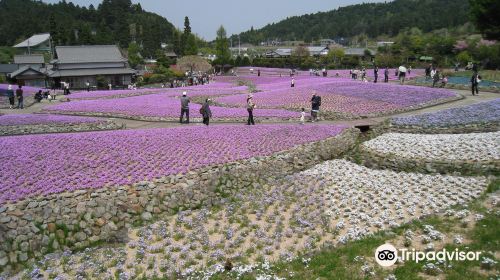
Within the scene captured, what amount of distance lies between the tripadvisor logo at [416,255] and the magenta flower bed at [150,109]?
22037 millimetres

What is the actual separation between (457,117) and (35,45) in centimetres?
13242

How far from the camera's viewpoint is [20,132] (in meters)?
29.0

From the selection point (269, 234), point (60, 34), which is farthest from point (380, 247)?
point (60, 34)

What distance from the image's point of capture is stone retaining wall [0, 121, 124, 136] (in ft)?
95.7

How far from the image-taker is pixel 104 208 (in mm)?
15695

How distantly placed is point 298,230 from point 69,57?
78262mm

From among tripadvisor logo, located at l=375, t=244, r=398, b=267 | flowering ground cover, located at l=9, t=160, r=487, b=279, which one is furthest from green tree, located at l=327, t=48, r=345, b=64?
tripadvisor logo, located at l=375, t=244, r=398, b=267

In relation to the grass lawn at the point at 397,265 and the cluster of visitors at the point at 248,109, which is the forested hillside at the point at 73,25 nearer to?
the cluster of visitors at the point at 248,109

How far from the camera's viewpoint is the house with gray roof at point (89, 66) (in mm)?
78375

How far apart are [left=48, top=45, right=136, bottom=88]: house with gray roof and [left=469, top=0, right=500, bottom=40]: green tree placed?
63637mm

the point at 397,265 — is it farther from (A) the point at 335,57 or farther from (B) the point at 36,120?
(A) the point at 335,57

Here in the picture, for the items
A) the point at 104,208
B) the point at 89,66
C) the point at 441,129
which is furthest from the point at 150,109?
the point at 89,66

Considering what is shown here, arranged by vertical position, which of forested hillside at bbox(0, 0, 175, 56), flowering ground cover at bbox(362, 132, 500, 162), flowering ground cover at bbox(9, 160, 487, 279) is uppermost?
forested hillside at bbox(0, 0, 175, 56)

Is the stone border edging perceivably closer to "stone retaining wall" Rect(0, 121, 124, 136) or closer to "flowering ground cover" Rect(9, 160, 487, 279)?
"stone retaining wall" Rect(0, 121, 124, 136)
